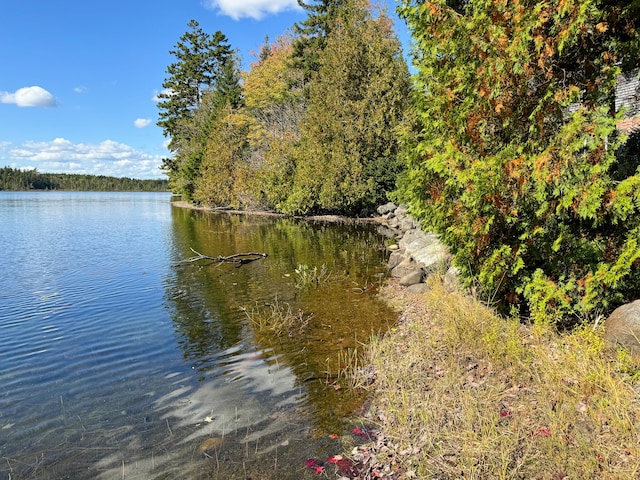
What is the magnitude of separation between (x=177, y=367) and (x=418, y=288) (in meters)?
6.13

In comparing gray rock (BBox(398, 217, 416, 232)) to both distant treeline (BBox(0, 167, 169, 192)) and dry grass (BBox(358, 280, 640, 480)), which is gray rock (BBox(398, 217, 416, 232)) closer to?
dry grass (BBox(358, 280, 640, 480))

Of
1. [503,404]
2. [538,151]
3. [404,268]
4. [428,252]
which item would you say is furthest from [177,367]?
[428,252]

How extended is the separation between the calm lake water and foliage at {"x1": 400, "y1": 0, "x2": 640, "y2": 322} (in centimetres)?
309

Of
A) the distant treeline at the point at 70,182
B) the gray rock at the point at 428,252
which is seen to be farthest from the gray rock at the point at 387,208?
the distant treeline at the point at 70,182

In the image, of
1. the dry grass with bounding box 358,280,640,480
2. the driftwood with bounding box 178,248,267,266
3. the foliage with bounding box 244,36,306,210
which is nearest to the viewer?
the dry grass with bounding box 358,280,640,480

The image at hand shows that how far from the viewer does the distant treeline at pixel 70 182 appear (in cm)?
12361

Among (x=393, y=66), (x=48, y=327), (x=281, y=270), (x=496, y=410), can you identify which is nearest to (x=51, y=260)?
(x=48, y=327)

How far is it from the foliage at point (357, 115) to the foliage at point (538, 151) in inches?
772

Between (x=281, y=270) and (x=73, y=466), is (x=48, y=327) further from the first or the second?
(x=281, y=270)

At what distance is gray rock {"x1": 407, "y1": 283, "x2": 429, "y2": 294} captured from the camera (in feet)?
32.7

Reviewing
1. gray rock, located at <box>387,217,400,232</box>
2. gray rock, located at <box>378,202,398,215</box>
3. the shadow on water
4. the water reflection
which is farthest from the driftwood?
gray rock, located at <box>378,202,398,215</box>

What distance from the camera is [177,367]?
6641 mm

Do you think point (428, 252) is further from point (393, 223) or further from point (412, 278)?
point (393, 223)

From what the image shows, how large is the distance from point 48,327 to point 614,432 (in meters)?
10.2
